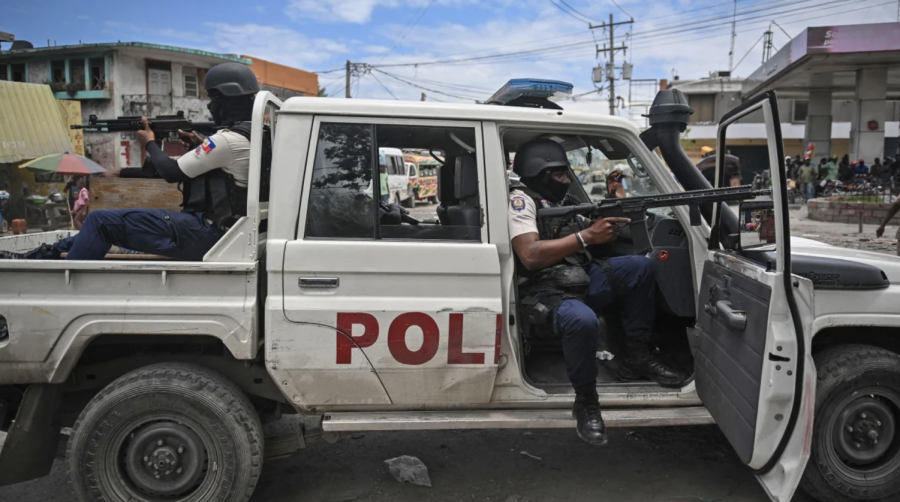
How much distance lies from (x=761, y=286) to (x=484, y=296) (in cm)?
120

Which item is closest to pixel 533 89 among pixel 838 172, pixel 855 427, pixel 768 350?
pixel 768 350

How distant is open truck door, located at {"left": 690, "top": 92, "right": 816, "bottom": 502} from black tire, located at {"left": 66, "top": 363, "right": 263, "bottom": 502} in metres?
2.20

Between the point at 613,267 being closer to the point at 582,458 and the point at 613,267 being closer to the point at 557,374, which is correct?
the point at 557,374

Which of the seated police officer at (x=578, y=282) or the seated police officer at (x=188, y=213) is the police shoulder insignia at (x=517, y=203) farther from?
the seated police officer at (x=188, y=213)

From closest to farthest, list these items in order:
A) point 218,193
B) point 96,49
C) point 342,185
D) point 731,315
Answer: point 731,315 < point 342,185 < point 218,193 < point 96,49

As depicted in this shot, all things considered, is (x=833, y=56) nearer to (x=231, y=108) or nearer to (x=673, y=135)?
(x=673, y=135)

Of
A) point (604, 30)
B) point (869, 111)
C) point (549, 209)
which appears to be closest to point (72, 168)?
point (549, 209)

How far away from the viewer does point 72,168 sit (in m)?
16.9

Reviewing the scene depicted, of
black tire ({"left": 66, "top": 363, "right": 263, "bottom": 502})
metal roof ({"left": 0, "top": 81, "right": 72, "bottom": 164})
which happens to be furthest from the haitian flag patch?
metal roof ({"left": 0, "top": 81, "right": 72, "bottom": 164})

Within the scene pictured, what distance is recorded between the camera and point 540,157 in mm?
3369

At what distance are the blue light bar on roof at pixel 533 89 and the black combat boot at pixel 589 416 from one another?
158 centimetres

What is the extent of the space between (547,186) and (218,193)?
1.80 m

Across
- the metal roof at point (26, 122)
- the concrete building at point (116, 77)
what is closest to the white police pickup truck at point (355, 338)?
the metal roof at point (26, 122)

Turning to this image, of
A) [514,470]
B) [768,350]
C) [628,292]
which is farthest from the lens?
[514,470]
